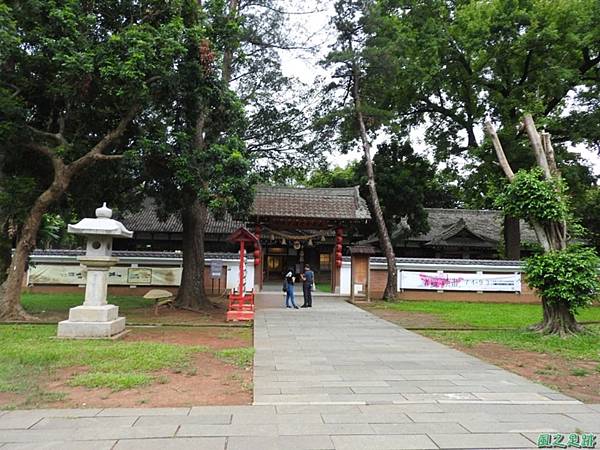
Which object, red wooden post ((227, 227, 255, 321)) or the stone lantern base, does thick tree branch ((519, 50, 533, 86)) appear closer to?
red wooden post ((227, 227, 255, 321))

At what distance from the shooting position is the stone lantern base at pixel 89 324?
9469 mm

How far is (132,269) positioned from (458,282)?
14.7 meters

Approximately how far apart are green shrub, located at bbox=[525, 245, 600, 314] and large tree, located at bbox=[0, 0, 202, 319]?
32.7 feet

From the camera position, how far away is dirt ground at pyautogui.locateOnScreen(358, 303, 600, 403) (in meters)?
6.18

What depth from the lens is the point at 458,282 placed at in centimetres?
2083

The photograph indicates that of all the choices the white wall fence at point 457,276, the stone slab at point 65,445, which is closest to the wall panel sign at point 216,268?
the white wall fence at point 457,276

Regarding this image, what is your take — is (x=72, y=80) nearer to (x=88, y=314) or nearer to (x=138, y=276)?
(x=88, y=314)

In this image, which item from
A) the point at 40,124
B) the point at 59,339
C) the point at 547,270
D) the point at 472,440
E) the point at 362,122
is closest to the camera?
the point at 472,440

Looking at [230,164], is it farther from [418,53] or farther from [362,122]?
[418,53]

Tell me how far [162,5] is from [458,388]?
11573 mm

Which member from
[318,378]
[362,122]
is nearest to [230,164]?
[318,378]

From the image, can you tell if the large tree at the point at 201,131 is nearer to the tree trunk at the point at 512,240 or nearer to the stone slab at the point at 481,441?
the stone slab at the point at 481,441

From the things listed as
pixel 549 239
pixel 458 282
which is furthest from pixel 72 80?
pixel 458 282

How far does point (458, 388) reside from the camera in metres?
6.10
